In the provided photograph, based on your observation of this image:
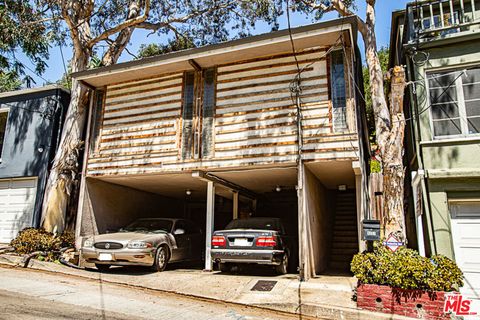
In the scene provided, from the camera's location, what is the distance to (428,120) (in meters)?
8.47

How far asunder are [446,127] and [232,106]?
5.27 metres

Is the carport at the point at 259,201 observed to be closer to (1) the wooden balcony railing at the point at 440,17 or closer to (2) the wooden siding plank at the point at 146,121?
(2) the wooden siding plank at the point at 146,121

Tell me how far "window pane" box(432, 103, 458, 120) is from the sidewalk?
4.38 m

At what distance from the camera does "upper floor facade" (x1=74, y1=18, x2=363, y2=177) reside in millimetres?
8898

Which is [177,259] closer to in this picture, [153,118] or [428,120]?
[153,118]

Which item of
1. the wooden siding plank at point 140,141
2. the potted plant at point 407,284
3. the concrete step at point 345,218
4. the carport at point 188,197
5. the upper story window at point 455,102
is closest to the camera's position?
the potted plant at point 407,284

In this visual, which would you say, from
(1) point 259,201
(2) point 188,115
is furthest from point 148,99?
(1) point 259,201

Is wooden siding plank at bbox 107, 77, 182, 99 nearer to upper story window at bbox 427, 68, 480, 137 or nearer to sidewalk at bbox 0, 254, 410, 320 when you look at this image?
sidewalk at bbox 0, 254, 410, 320

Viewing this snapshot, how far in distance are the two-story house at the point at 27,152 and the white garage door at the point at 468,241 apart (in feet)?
39.1

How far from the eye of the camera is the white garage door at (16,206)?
12234 millimetres

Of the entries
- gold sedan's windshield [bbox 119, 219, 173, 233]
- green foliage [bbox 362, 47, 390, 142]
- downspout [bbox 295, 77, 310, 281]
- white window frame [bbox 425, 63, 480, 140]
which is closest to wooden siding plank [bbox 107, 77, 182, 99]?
downspout [bbox 295, 77, 310, 281]

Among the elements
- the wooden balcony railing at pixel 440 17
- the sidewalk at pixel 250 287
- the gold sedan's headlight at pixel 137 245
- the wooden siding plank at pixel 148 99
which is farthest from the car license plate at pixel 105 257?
the wooden balcony railing at pixel 440 17

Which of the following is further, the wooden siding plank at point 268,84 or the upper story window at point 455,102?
the wooden siding plank at point 268,84

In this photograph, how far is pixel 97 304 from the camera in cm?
595
